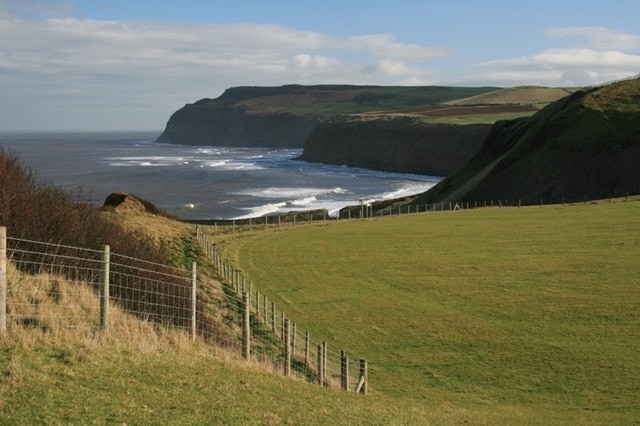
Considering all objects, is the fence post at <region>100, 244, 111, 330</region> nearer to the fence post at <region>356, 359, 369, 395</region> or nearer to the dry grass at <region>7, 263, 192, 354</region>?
the dry grass at <region>7, 263, 192, 354</region>

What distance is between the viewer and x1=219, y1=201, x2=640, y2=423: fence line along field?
22.2m

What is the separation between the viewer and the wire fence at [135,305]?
13266 mm

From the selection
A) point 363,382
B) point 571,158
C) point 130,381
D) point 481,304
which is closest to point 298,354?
→ point 363,382

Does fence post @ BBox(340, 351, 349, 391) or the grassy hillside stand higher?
the grassy hillside

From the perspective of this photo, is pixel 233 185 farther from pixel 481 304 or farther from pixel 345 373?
pixel 345 373

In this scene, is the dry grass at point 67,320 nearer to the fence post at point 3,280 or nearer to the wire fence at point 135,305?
the wire fence at point 135,305

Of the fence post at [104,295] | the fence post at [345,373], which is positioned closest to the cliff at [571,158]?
the fence post at [345,373]

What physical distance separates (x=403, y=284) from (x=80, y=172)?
460 feet

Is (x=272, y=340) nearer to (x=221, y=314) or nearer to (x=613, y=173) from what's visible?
(x=221, y=314)

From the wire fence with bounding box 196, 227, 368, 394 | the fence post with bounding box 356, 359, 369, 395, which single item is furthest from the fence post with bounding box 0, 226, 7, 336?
the fence post with bounding box 356, 359, 369, 395

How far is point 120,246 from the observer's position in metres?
23.9

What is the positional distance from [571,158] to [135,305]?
84424 mm

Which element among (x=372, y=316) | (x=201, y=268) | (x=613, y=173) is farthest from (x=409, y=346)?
(x=613, y=173)

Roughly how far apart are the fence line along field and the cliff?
31.2m
